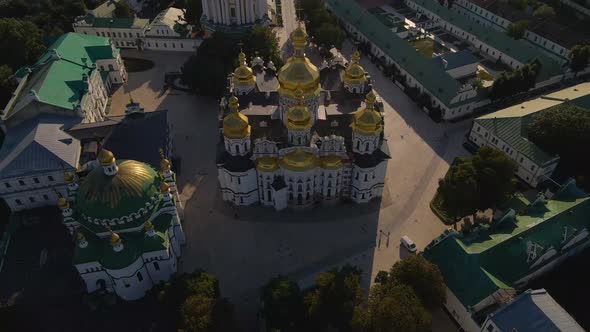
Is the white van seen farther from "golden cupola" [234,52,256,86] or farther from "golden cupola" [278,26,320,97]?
"golden cupola" [234,52,256,86]

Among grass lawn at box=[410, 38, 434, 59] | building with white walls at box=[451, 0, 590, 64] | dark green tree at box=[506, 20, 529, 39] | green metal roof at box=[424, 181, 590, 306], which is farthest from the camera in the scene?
grass lawn at box=[410, 38, 434, 59]

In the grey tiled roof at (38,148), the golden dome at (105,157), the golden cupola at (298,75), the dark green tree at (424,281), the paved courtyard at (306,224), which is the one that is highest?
the golden cupola at (298,75)

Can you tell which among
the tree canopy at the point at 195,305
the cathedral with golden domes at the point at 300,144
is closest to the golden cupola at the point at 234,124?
the cathedral with golden domes at the point at 300,144

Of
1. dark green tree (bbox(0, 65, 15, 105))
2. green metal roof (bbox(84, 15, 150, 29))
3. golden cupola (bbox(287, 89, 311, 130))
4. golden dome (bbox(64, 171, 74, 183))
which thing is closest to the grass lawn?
golden cupola (bbox(287, 89, 311, 130))

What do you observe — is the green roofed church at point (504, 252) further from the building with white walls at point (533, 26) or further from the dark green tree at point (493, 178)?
the building with white walls at point (533, 26)

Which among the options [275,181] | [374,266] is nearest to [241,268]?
[275,181]

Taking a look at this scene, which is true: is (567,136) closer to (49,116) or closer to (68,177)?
(68,177)

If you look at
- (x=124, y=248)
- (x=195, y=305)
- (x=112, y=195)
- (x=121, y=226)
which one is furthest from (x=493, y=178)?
(x=112, y=195)

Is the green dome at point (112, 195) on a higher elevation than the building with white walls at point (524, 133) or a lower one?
higher
